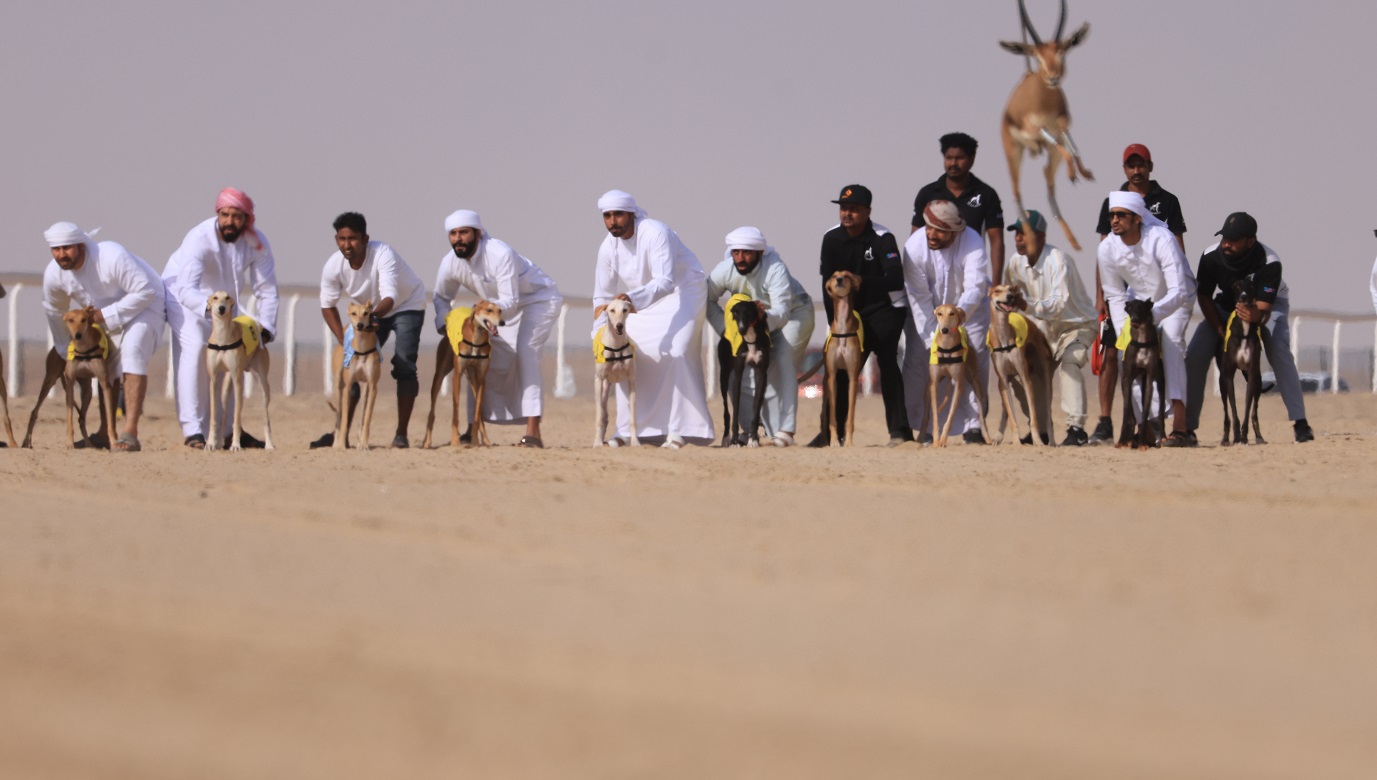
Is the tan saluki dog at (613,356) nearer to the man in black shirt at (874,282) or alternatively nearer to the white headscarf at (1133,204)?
the man in black shirt at (874,282)

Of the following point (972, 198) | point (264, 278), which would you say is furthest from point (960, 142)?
point (264, 278)

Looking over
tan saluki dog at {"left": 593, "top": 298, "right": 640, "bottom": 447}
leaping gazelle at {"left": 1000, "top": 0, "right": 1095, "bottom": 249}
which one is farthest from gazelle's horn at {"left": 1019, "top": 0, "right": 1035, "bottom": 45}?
tan saluki dog at {"left": 593, "top": 298, "right": 640, "bottom": 447}

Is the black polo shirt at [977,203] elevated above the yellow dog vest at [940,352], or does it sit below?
above

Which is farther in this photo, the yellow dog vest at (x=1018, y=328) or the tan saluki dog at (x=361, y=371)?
the yellow dog vest at (x=1018, y=328)

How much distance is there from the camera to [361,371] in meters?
11.6

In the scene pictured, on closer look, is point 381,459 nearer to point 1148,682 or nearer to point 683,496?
point 683,496

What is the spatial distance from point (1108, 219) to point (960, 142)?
1.21 meters

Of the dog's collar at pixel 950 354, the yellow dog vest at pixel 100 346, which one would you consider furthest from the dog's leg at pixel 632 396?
the yellow dog vest at pixel 100 346

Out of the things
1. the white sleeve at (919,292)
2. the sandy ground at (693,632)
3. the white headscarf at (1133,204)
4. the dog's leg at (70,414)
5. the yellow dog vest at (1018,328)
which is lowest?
the sandy ground at (693,632)

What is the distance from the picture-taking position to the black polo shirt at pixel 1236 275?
37.6 ft

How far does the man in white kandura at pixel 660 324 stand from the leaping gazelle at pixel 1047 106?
3614 mm

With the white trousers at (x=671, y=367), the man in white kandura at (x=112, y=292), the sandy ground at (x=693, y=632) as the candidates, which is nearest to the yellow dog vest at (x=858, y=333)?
the white trousers at (x=671, y=367)

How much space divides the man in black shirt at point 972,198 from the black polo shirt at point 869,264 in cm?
48

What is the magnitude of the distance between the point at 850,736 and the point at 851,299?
338 inches
